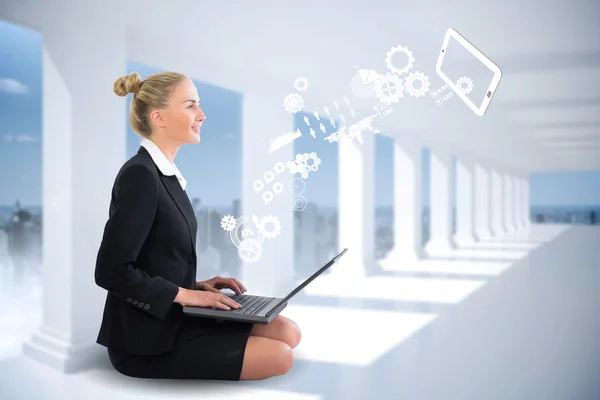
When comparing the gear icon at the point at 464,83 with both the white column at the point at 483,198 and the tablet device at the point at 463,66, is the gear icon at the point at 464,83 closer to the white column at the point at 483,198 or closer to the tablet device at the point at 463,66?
the tablet device at the point at 463,66

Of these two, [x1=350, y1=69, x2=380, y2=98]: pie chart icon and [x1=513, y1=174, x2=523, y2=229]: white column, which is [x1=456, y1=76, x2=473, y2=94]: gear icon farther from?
[x1=513, y1=174, x2=523, y2=229]: white column

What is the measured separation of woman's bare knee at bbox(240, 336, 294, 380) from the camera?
6.58ft

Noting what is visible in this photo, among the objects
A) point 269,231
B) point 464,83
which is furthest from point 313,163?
point 464,83

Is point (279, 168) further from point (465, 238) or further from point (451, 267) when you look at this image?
point (465, 238)

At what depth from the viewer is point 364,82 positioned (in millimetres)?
4316

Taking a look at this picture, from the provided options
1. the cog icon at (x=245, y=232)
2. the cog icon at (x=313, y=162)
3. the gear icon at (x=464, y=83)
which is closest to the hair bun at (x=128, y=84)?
the cog icon at (x=313, y=162)

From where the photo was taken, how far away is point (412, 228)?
25.1ft

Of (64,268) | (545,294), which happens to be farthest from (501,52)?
(64,268)

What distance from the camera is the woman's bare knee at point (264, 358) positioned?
2.01m

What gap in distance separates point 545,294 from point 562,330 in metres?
1.28

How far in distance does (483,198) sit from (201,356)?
11.8 meters

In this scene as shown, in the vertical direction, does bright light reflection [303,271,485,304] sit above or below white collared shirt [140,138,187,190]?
below

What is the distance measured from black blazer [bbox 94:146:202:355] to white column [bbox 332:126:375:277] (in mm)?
3945

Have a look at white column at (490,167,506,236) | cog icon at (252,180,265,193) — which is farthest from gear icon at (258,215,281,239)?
white column at (490,167,506,236)
